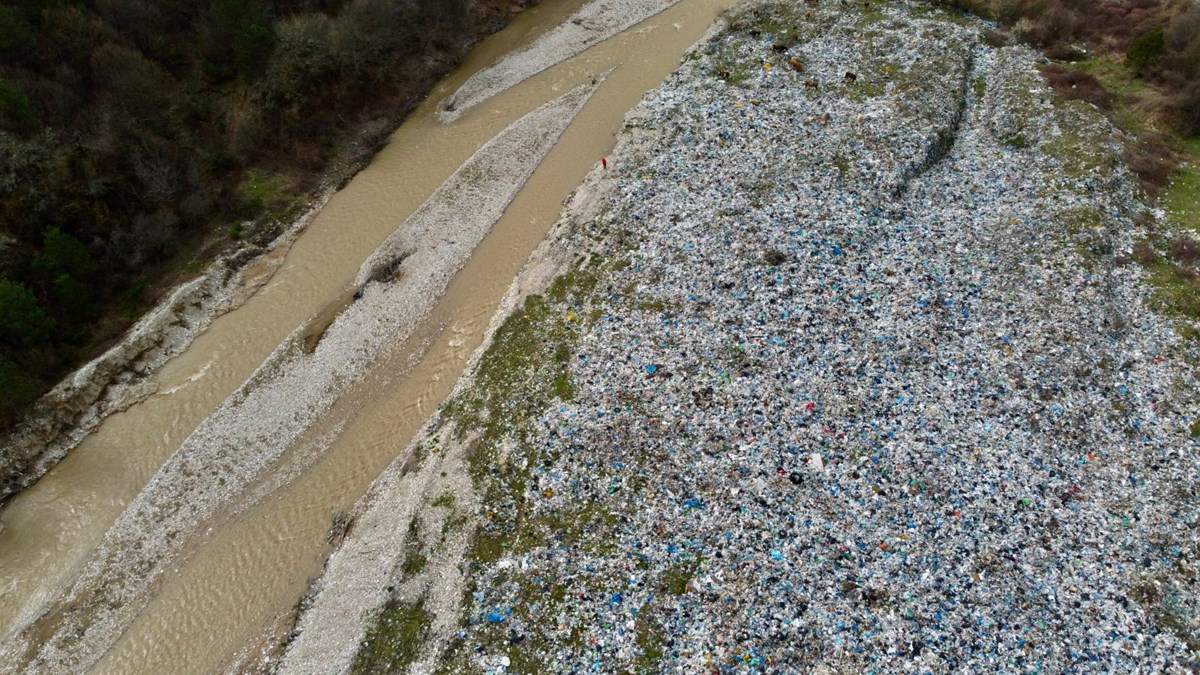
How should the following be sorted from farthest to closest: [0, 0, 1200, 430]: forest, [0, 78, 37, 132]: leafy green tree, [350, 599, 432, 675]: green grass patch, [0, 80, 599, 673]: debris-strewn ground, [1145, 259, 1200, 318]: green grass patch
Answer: [0, 78, 37, 132]: leafy green tree < [0, 0, 1200, 430]: forest < [1145, 259, 1200, 318]: green grass patch < [0, 80, 599, 673]: debris-strewn ground < [350, 599, 432, 675]: green grass patch

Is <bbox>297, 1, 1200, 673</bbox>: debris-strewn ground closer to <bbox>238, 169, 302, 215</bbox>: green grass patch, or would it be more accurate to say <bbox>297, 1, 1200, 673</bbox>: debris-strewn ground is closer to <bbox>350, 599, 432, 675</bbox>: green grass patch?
<bbox>350, 599, 432, 675</bbox>: green grass patch

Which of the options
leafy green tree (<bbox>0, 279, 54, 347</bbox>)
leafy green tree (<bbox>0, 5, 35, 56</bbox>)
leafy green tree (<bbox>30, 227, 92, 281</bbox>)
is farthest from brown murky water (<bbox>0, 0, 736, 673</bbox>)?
leafy green tree (<bbox>0, 5, 35, 56</bbox>)

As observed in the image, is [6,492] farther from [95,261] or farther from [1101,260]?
[1101,260]

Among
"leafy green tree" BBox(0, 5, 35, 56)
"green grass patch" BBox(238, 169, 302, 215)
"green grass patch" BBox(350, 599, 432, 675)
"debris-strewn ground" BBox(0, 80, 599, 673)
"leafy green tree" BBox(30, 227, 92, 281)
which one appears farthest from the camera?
"green grass patch" BBox(238, 169, 302, 215)

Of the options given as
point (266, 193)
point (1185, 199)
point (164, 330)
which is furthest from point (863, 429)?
point (266, 193)

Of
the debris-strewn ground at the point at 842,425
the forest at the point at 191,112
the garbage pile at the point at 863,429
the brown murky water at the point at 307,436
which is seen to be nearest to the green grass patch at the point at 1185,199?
the forest at the point at 191,112

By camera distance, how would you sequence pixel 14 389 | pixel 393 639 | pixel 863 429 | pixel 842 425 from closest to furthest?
pixel 393 639 → pixel 863 429 → pixel 842 425 → pixel 14 389

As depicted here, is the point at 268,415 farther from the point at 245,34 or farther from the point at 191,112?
the point at 245,34
